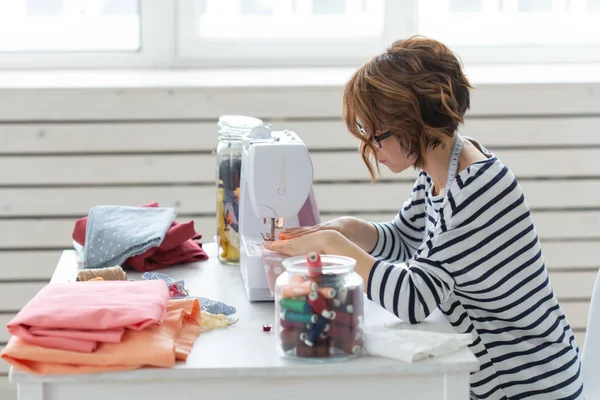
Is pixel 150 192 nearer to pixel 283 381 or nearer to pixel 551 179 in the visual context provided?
pixel 551 179

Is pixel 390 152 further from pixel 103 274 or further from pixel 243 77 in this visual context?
pixel 243 77

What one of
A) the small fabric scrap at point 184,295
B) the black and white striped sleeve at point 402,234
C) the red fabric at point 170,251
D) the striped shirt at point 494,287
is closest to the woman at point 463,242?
the striped shirt at point 494,287

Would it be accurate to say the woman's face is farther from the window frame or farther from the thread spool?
the window frame

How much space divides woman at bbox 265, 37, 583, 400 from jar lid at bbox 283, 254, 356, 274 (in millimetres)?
208

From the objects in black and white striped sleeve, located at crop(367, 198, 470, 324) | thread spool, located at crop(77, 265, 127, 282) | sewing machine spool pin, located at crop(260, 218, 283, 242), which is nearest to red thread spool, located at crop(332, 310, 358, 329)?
black and white striped sleeve, located at crop(367, 198, 470, 324)

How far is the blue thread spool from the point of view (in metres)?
1.42

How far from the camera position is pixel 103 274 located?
6.03 ft

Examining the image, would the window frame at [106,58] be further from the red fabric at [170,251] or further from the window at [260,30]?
the red fabric at [170,251]

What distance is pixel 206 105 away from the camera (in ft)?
10.3

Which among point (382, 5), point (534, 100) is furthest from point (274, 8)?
point (534, 100)

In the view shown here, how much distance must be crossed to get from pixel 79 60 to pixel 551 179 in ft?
6.12

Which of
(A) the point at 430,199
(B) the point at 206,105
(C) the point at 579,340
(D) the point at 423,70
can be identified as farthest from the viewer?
(C) the point at 579,340

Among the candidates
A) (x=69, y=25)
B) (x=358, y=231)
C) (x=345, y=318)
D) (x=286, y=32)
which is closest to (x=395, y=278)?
(x=345, y=318)

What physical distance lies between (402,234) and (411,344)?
70 centimetres
